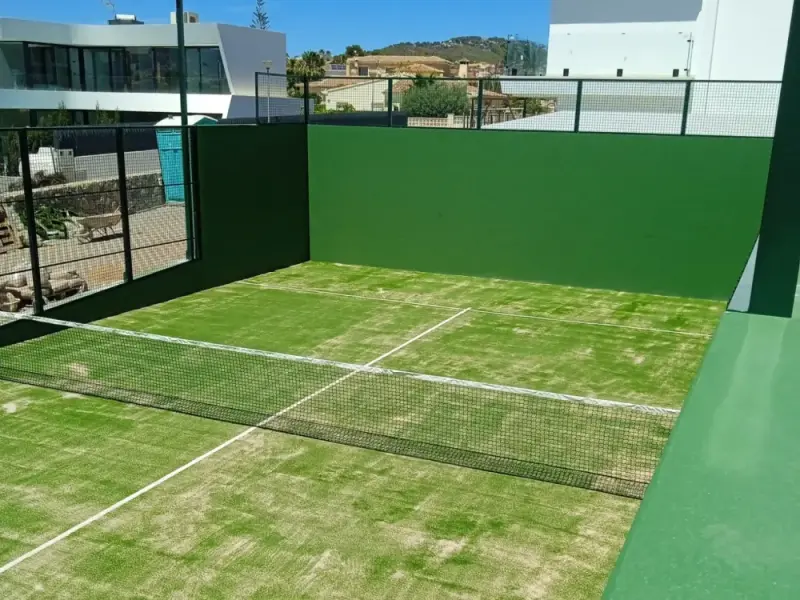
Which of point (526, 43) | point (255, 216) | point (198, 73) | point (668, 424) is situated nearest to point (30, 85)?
point (198, 73)

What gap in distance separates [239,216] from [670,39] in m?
16.5

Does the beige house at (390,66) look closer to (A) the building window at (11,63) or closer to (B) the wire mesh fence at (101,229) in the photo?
(A) the building window at (11,63)

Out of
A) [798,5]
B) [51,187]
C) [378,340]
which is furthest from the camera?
[51,187]

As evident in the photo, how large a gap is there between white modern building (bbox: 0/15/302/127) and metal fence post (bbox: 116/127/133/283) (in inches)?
970

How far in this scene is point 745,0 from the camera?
797 inches

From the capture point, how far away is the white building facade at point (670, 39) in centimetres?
2019

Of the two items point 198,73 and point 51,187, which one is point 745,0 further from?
point 198,73

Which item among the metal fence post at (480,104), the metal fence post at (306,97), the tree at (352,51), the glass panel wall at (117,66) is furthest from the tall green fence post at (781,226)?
the tree at (352,51)

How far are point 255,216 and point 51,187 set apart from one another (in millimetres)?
4175

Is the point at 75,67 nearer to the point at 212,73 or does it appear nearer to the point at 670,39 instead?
the point at 212,73

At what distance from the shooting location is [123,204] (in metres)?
10.4

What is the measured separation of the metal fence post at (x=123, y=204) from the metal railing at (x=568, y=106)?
3510 millimetres

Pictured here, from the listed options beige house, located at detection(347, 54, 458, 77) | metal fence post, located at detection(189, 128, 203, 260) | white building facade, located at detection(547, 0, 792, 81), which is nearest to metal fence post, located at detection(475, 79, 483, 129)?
metal fence post, located at detection(189, 128, 203, 260)

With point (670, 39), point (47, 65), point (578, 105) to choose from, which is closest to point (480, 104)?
point (578, 105)
